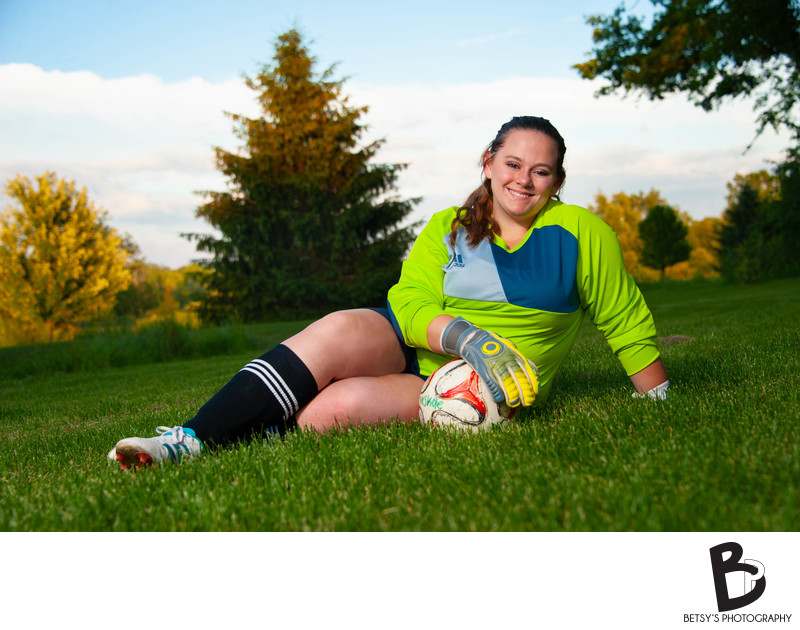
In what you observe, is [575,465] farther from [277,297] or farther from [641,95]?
[277,297]

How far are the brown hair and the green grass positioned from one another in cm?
91

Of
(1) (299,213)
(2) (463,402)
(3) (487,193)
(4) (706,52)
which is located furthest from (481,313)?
(1) (299,213)

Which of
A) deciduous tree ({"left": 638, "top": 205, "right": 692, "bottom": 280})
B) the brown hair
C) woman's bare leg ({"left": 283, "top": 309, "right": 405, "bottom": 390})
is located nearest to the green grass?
woman's bare leg ({"left": 283, "top": 309, "right": 405, "bottom": 390})

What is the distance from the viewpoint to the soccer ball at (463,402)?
101 inches

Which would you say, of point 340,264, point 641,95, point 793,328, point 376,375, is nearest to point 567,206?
point 376,375

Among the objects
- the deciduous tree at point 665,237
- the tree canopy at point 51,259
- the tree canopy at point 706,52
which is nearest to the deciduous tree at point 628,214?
the deciduous tree at point 665,237

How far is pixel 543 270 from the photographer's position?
2.67 m

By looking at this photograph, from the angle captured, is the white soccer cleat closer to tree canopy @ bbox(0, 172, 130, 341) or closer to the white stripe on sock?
the white stripe on sock

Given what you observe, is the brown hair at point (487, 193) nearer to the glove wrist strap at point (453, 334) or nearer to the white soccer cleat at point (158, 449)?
the glove wrist strap at point (453, 334)

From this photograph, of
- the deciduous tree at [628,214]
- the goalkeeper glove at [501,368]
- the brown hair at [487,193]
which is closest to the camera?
the goalkeeper glove at [501,368]

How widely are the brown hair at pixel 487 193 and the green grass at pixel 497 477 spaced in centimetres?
91

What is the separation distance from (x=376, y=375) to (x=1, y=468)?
1.86 metres

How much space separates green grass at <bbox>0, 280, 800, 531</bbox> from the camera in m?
1.59

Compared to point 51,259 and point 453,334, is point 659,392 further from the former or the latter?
point 51,259
